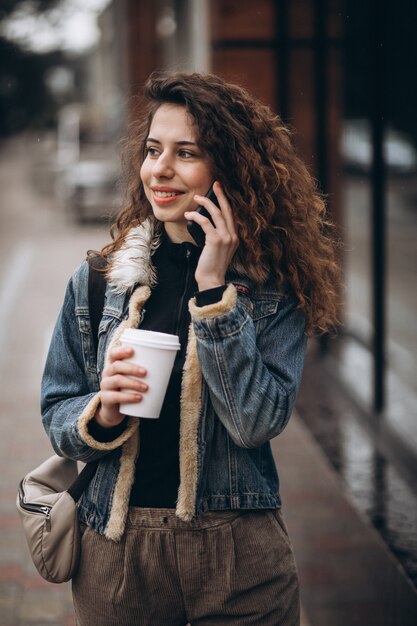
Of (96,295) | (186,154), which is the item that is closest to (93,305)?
(96,295)

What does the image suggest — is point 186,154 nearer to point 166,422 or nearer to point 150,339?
point 150,339

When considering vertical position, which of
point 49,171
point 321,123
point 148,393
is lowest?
point 148,393

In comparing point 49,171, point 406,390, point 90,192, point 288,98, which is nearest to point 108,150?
point 49,171

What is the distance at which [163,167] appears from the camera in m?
2.08

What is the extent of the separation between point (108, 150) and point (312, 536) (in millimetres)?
26262

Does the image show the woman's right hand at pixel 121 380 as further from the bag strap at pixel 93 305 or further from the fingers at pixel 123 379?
the bag strap at pixel 93 305

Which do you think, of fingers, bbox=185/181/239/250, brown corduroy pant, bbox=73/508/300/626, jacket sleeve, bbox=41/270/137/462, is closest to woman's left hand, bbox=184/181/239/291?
fingers, bbox=185/181/239/250

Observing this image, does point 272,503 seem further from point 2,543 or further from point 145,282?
point 2,543

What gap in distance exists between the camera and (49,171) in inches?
1200

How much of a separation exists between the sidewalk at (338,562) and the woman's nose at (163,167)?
74.3 inches

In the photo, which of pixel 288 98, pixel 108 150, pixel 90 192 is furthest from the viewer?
pixel 108 150

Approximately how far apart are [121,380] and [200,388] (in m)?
0.24

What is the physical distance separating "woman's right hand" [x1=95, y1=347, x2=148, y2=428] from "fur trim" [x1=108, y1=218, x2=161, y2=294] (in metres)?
0.25

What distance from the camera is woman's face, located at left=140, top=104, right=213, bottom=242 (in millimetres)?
2094
